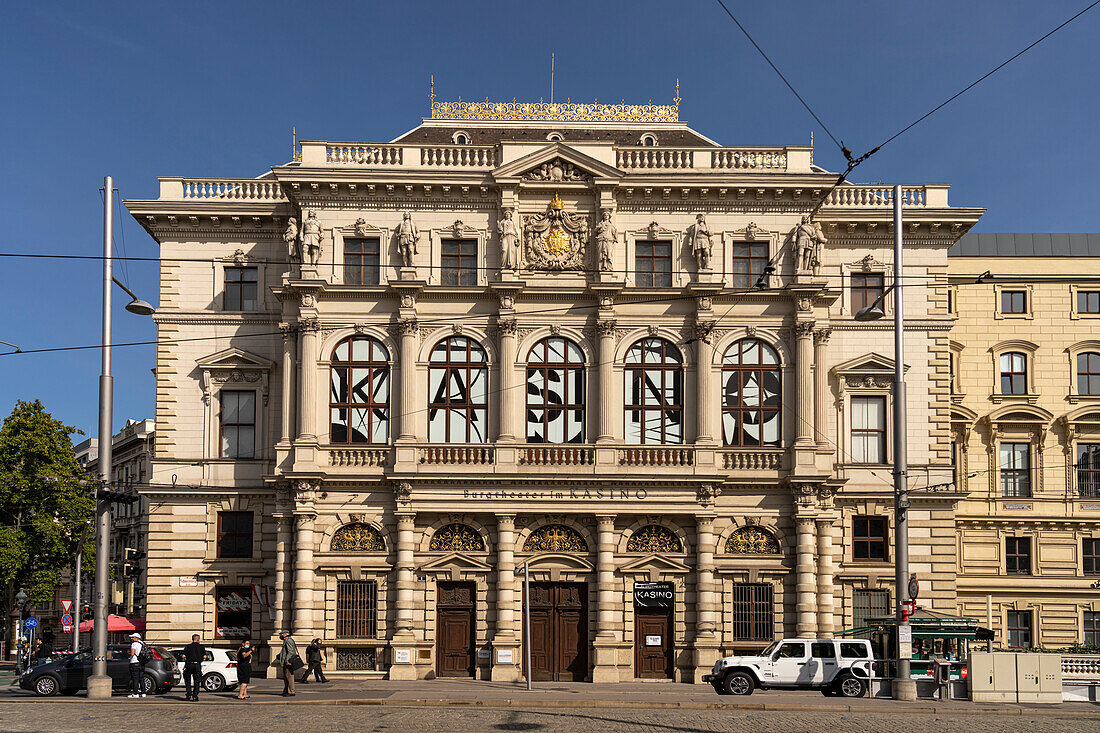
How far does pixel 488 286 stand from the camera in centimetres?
4178

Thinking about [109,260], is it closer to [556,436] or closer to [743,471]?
[556,436]

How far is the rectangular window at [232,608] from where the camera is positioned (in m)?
42.2

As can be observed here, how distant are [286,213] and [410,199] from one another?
4.85 m

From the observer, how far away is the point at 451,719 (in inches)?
1044


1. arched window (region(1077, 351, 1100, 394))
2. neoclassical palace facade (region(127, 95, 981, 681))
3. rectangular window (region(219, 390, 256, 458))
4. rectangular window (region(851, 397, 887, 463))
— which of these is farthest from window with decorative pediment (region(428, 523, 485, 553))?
arched window (region(1077, 351, 1100, 394))

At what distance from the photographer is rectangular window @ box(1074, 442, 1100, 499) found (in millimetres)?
50469

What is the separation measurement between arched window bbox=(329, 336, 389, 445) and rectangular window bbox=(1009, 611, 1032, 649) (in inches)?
1120

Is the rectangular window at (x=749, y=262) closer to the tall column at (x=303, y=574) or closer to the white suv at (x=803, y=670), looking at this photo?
the white suv at (x=803, y=670)

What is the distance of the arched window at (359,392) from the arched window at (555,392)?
533cm

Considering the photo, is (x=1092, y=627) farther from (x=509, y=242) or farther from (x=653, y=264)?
(x=509, y=242)

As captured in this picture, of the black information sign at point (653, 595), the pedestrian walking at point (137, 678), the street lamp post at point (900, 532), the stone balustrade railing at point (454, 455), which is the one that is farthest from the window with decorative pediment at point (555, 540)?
the pedestrian walking at point (137, 678)

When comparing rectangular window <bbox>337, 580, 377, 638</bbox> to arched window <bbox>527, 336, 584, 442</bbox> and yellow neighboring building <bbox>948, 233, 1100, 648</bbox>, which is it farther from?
yellow neighboring building <bbox>948, 233, 1100, 648</bbox>

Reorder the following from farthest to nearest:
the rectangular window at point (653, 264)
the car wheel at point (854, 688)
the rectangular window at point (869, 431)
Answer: the rectangular window at point (869, 431) < the rectangular window at point (653, 264) < the car wheel at point (854, 688)

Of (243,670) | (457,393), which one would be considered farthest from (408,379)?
(243,670)
